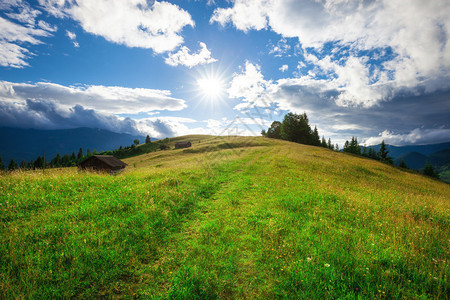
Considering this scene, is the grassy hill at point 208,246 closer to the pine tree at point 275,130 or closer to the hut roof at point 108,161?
the hut roof at point 108,161

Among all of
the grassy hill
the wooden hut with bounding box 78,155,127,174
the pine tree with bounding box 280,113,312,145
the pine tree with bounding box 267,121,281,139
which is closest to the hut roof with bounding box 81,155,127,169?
the wooden hut with bounding box 78,155,127,174

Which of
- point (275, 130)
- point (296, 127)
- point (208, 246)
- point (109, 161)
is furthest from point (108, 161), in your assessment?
point (275, 130)

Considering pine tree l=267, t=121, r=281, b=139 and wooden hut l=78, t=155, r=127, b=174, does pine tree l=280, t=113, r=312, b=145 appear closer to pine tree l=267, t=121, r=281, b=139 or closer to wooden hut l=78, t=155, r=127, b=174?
pine tree l=267, t=121, r=281, b=139

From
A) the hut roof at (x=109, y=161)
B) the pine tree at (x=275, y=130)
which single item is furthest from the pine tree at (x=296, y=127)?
the hut roof at (x=109, y=161)

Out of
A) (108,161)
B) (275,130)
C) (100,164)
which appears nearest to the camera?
(100,164)

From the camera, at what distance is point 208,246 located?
5.57 metres

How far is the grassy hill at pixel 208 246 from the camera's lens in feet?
12.8

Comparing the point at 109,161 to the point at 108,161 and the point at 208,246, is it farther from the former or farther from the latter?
the point at 208,246

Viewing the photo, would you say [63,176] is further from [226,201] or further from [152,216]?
[226,201]

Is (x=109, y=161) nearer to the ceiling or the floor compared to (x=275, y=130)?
nearer to the floor

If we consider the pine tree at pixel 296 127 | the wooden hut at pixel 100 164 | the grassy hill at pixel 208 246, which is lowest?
the wooden hut at pixel 100 164

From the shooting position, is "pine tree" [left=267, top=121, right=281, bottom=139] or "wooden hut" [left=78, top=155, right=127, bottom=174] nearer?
"wooden hut" [left=78, top=155, right=127, bottom=174]

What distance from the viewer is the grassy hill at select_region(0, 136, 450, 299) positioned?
3.92 metres

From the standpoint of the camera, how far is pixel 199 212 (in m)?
8.31
